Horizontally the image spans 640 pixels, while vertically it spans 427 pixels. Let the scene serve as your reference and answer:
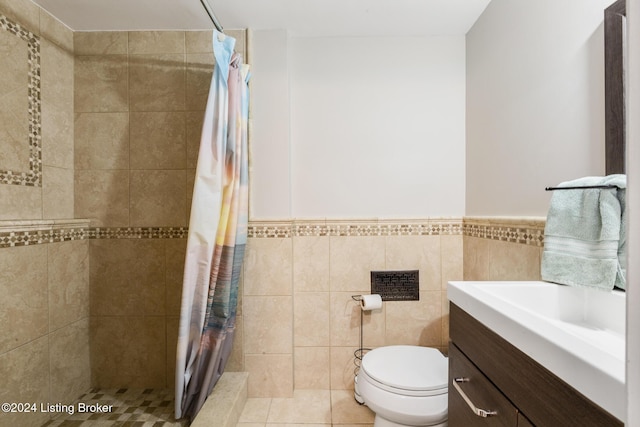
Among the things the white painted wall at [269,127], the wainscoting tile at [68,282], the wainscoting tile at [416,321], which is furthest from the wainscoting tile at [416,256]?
the wainscoting tile at [68,282]

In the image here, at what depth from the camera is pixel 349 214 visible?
74.1 inches

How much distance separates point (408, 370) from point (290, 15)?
1920 millimetres

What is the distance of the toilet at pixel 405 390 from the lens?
1.21 meters

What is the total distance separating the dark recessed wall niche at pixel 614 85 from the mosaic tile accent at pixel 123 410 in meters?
2.02

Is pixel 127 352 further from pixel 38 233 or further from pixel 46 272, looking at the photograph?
pixel 38 233

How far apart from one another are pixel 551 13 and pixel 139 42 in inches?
82.3

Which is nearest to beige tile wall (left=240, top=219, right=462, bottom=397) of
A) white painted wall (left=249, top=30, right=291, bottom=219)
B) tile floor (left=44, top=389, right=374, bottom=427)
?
tile floor (left=44, top=389, right=374, bottom=427)

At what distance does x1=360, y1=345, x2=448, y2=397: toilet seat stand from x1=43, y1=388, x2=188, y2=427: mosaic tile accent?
966mm

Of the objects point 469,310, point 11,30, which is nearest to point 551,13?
point 469,310

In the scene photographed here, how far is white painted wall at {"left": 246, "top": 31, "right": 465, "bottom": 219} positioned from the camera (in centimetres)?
186

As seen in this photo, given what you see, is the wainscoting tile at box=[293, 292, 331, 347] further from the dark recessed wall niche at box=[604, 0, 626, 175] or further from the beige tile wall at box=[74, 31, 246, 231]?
the dark recessed wall niche at box=[604, 0, 626, 175]

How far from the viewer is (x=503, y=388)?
2.33ft

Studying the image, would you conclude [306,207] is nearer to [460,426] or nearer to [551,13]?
[460,426]

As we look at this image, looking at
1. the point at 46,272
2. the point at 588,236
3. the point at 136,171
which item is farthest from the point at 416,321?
the point at 46,272
